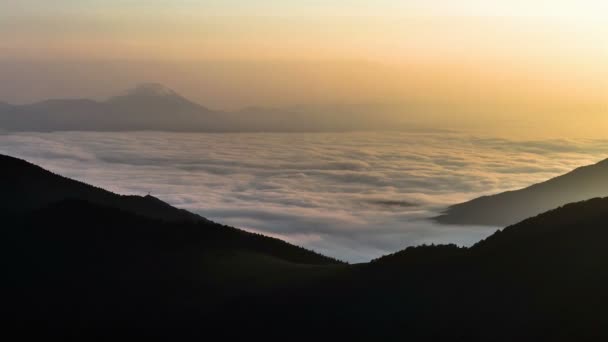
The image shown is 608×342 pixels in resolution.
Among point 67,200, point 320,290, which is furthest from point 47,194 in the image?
point 320,290

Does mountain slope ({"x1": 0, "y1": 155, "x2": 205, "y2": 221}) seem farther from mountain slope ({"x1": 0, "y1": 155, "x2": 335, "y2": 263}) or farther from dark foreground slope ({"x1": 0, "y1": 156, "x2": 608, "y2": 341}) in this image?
dark foreground slope ({"x1": 0, "y1": 156, "x2": 608, "y2": 341})

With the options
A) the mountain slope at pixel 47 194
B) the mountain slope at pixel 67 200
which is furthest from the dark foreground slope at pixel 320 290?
the mountain slope at pixel 47 194

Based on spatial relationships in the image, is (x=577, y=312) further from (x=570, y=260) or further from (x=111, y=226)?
(x=111, y=226)

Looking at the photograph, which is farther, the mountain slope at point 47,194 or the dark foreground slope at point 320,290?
the mountain slope at point 47,194

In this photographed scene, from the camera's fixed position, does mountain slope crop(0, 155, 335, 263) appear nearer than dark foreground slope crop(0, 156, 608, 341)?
No

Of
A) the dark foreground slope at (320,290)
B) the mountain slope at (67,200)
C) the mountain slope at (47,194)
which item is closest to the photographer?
the dark foreground slope at (320,290)

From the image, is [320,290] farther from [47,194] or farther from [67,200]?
[47,194]

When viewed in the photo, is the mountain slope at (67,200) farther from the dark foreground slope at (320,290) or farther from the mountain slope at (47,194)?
the dark foreground slope at (320,290)

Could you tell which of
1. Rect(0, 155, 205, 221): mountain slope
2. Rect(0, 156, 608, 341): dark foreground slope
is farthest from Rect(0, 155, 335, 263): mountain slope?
Rect(0, 156, 608, 341): dark foreground slope

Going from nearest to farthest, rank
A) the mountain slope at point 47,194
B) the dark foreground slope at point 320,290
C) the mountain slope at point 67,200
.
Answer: the dark foreground slope at point 320,290 < the mountain slope at point 67,200 < the mountain slope at point 47,194
